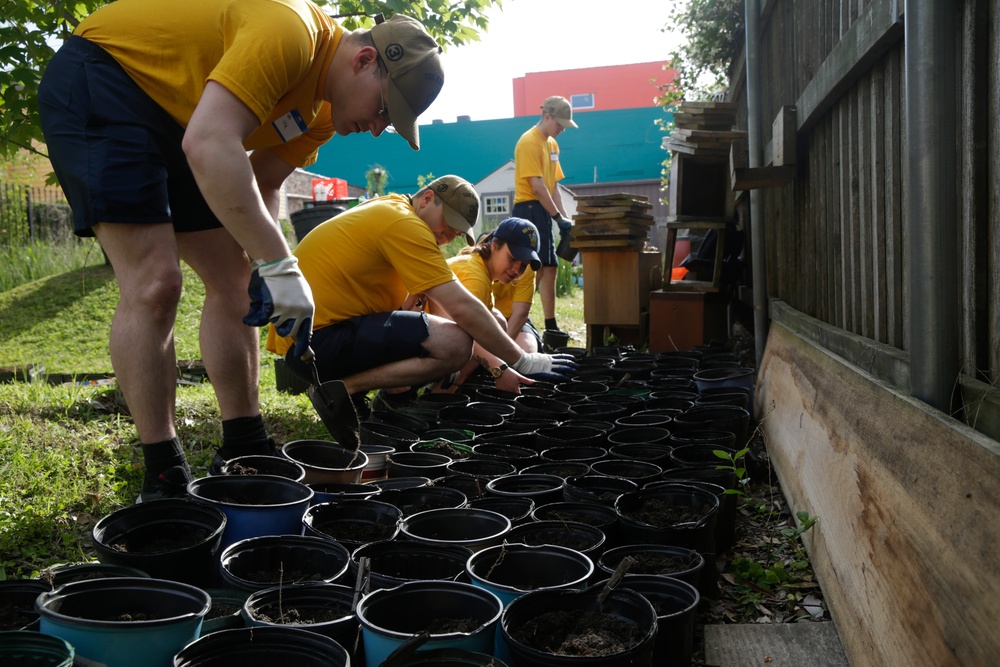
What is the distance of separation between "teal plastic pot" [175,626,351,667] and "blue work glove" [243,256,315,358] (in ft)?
2.70

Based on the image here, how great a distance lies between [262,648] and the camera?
1.24 meters

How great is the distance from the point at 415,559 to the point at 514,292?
12.2 ft

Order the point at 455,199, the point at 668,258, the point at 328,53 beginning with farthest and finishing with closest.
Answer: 1. the point at 668,258
2. the point at 455,199
3. the point at 328,53

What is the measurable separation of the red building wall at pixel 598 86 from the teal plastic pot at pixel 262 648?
2867cm

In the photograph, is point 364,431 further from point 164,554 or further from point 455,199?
point 164,554

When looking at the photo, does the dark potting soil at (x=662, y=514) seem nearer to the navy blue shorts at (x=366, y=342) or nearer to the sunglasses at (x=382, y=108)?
the sunglasses at (x=382, y=108)

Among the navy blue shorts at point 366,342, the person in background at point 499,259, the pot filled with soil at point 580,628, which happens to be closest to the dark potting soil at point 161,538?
the pot filled with soil at point 580,628

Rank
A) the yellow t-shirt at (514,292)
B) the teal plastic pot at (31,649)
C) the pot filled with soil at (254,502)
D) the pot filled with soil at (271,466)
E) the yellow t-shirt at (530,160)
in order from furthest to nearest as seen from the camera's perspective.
A: the yellow t-shirt at (530,160)
the yellow t-shirt at (514,292)
the pot filled with soil at (271,466)
the pot filled with soil at (254,502)
the teal plastic pot at (31,649)

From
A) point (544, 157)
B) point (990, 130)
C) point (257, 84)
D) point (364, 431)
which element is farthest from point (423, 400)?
point (544, 157)

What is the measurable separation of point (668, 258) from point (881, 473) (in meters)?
4.58

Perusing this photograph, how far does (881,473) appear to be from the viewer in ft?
4.86

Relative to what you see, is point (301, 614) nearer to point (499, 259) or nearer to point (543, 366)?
point (543, 366)

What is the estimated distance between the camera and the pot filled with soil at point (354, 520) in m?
1.89

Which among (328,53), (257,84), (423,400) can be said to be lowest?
(423,400)
